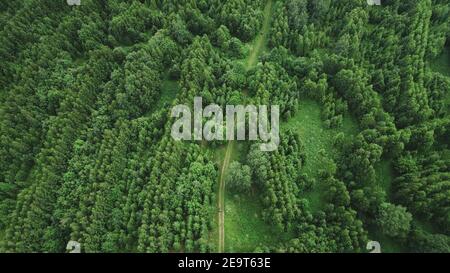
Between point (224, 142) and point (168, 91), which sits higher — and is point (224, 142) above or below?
below

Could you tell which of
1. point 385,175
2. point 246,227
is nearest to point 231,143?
point 246,227

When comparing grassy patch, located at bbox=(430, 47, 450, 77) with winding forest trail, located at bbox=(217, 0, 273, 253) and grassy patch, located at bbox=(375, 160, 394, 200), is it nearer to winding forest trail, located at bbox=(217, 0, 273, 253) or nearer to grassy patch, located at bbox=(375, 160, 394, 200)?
grassy patch, located at bbox=(375, 160, 394, 200)

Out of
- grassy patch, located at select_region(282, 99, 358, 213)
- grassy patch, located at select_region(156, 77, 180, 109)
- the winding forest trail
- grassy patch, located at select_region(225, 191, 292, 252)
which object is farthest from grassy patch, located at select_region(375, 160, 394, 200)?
grassy patch, located at select_region(156, 77, 180, 109)

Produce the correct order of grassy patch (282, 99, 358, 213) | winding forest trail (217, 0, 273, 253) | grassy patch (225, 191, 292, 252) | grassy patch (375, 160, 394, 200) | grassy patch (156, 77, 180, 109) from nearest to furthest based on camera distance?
grassy patch (225, 191, 292, 252) → winding forest trail (217, 0, 273, 253) → grassy patch (282, 99, 358, 213) → grassy patch (375, 160, 394, 200) → grassy patch (156, 77, 180, 109)

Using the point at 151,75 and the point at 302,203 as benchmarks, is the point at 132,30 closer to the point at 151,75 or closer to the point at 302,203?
the point at 151,75

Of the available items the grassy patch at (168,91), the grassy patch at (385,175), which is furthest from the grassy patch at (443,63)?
the grassy patch at (168,91)

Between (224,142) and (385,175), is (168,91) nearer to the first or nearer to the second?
(224,142)

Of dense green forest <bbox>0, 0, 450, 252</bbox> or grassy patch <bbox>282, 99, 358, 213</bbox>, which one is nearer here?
dense green forest <bbox>0, 0, 450, 252</bbox>
